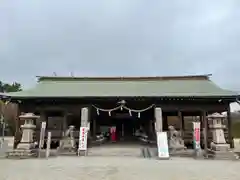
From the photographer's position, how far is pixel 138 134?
20922mm

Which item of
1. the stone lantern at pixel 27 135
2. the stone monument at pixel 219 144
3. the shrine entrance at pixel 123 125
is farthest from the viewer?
the shrine entrance at pixel 123 125

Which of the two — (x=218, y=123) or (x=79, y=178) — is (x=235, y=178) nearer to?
(x=79, y=178)

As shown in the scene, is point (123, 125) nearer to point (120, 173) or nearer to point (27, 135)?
point (27, 135)

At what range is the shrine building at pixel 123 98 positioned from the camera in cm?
1552

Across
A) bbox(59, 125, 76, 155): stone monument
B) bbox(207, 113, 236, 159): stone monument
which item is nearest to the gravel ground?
bbox(207, 113, 236, 159): stone monument

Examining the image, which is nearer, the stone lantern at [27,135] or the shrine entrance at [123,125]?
the stone lantern at [27,135]

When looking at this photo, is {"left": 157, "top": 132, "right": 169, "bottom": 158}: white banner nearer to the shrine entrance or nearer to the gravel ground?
the gravel ground

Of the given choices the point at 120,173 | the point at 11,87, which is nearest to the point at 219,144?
the point at 120,173

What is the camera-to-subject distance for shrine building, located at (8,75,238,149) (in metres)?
15.5

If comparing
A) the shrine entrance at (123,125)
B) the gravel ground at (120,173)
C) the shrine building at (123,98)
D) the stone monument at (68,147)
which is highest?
the shrine building at (123,98)

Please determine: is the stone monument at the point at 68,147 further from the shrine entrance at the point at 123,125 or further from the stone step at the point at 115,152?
the shrine entrance at the point at 123,125

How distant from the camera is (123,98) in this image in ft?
51.0

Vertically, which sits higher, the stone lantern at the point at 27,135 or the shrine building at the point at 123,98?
the shrine building at the point at 123,98

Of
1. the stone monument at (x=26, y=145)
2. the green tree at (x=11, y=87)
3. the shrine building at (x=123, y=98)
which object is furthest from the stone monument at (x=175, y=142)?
the green tree at (x=11, y=87)
